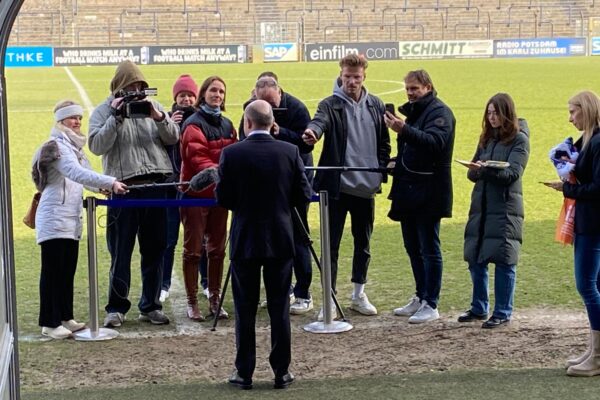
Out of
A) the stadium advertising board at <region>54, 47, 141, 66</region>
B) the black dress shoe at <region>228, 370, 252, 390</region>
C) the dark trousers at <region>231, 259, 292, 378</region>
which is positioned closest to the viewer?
the dark trousers at <region>231, 259, 292, 378</region>

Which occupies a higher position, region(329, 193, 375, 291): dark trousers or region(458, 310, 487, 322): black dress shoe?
region(329, 193, 375, 291): dark trousers

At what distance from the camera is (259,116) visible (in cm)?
635

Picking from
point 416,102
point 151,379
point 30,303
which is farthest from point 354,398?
point 30,303

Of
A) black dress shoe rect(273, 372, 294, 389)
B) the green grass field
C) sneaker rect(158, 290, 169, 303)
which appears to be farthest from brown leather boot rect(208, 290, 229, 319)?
black dress shoe rect(273, 372, 294, 389)

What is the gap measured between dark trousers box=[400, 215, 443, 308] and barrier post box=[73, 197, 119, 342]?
2365mm

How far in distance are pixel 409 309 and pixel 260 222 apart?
103 inches

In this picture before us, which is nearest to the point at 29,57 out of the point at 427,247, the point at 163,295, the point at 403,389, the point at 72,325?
the point at 163,295

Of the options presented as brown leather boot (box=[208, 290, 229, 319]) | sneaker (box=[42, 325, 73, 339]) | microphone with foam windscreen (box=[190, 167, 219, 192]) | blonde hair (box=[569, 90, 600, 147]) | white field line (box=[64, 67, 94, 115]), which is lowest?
sneaker (box=[42, 325, 73, 339])

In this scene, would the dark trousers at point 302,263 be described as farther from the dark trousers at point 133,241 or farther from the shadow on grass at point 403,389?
the shadow on grass at point 403,389

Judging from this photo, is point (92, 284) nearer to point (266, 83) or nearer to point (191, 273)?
point (191, 273)

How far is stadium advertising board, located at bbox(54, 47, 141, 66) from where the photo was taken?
46000mm

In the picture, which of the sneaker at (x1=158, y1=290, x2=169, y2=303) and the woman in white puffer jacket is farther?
the sneaker at (x1=158, y1=290, x2=169, y2=303)

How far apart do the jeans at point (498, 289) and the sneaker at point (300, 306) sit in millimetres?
1342

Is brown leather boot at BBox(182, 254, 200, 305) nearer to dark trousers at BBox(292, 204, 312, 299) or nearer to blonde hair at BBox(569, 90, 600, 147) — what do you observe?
dark trousers at BBox(292, 204, 312, 299)
